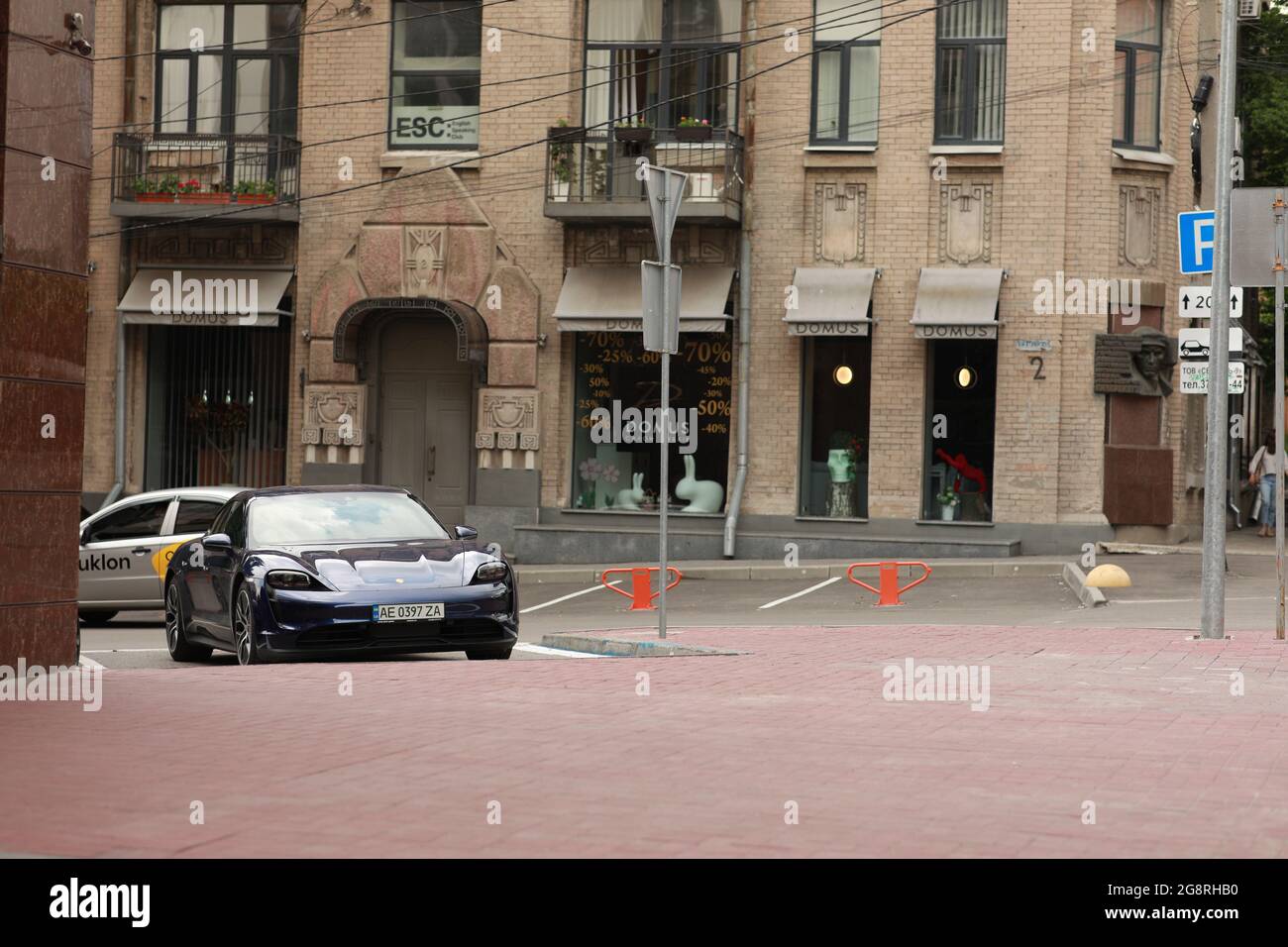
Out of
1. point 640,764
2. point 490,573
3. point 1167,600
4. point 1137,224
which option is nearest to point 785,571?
point 1167,600

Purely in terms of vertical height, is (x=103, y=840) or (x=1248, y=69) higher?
(x=1248, y=69)

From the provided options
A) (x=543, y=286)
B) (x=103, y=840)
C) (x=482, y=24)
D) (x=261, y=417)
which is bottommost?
(x=103, y=840)

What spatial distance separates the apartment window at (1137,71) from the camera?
26062 millimetres

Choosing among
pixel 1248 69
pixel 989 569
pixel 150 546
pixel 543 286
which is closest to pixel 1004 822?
pixel 150 546

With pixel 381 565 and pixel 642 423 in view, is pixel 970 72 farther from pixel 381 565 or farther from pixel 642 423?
pixel 381 565

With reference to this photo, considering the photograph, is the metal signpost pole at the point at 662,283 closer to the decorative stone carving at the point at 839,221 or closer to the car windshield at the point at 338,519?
the car windshield at the point at 338,519

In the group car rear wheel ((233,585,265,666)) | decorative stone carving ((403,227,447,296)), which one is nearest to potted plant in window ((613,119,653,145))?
decorative stone carving ((403,227,447,296))

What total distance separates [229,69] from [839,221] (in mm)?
10032

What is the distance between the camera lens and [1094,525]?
2573 centimetres

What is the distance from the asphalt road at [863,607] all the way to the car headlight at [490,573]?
134cm

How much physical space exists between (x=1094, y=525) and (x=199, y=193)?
14409 mm

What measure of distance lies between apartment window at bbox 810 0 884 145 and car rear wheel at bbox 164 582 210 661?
14404 mm

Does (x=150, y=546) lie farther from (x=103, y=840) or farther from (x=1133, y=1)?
(x=1133, y=1)

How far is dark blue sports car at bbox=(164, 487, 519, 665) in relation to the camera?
1283cm
